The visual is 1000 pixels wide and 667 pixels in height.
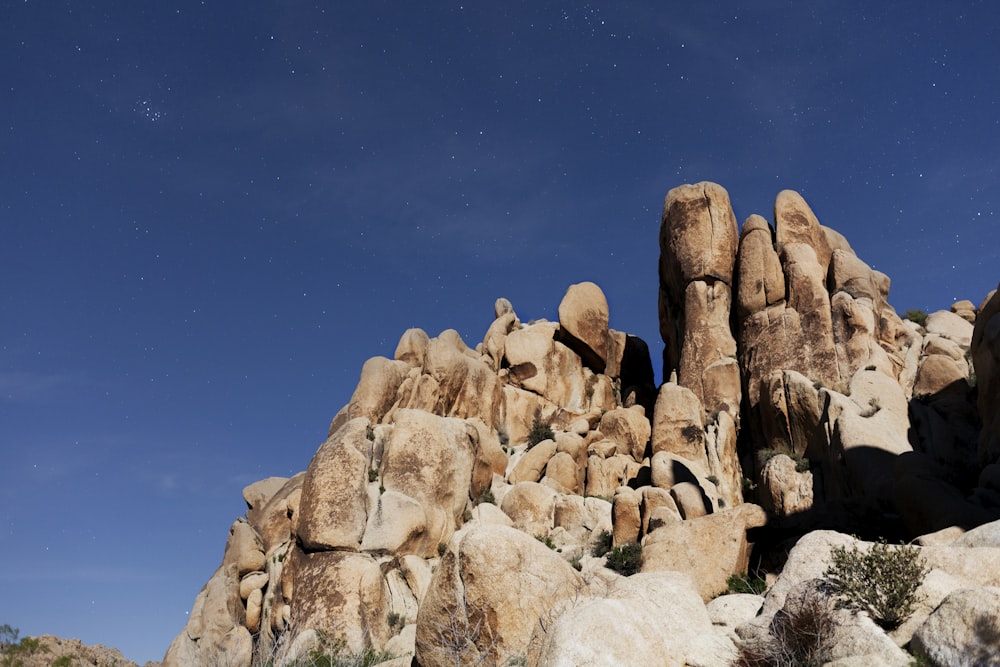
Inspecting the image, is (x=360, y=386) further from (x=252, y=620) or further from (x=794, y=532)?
(x=794, y=532)

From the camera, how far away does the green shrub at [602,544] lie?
2920cm

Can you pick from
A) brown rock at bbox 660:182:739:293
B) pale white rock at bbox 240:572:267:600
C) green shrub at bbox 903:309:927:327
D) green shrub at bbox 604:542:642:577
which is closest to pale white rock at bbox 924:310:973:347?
green shrub at bbox 903:309:927:327

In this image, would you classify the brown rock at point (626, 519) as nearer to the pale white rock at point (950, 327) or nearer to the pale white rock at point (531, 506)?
the pale white rock at point (531, 506)

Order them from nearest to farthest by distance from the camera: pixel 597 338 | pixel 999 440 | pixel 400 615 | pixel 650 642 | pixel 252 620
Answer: pixel 650 642 < pixel 999 440 < pixel 400 615 < pixel 252 620 < pixel 597 338

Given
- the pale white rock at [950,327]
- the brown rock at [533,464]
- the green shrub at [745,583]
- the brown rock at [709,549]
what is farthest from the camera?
the pale white rock at [950,327]

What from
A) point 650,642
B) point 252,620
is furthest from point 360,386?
point 650,642

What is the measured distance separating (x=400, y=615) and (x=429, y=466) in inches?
286

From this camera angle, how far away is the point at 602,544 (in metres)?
30.4

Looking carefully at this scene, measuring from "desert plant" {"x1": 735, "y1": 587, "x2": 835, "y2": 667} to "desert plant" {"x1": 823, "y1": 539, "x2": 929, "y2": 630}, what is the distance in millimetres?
343

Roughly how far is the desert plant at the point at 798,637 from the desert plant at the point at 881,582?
1.12ft

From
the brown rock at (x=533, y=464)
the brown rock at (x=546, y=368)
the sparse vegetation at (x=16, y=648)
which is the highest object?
the brown rock at (x=546, y=368)

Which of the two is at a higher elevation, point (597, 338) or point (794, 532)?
point (597, 338)

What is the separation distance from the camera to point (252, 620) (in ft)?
105

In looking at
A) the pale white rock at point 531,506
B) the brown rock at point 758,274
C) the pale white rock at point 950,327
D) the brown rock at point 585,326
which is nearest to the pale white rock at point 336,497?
the pale white rock at point 531,506
